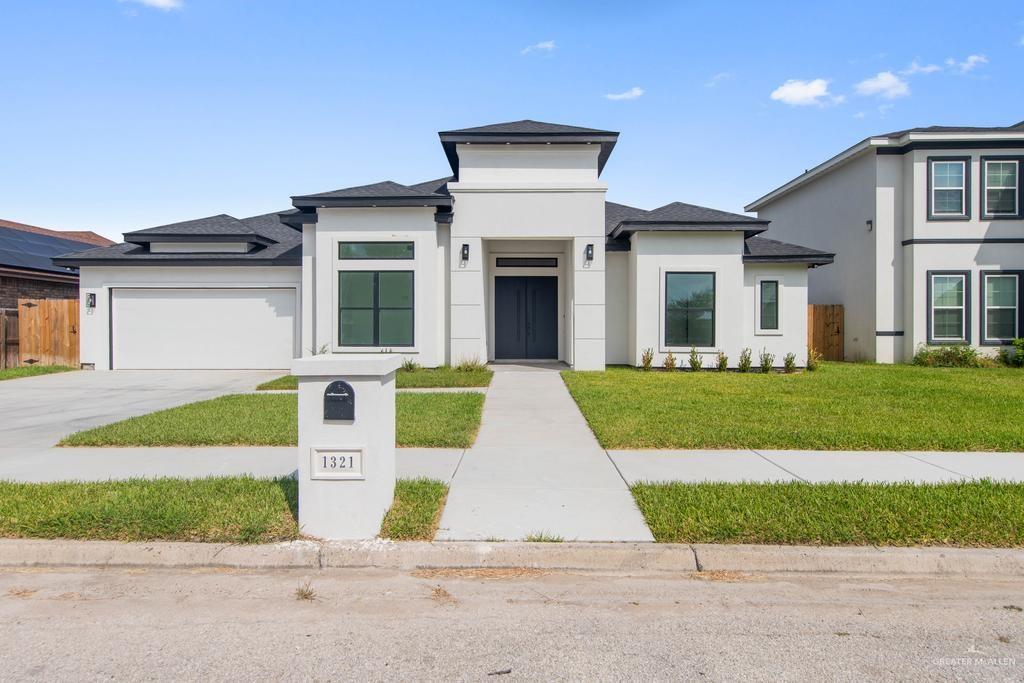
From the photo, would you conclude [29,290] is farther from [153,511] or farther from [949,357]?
[949,357]

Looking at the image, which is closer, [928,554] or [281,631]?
[281,631]

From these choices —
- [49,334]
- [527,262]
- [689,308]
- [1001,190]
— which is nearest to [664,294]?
[689,308]

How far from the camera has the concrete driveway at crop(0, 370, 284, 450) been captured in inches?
339

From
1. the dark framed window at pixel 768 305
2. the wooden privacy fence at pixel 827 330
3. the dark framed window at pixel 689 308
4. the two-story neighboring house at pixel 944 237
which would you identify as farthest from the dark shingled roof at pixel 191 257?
the two-story neighboring house at pixel 944 237

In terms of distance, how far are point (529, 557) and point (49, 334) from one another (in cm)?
1891

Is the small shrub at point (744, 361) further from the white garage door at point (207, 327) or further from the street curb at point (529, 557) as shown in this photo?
the white garage door at point (207, 327)

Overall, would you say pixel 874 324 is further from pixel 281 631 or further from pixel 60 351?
pixel 60 351

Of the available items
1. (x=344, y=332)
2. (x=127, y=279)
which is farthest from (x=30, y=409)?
(x=127, y=279)

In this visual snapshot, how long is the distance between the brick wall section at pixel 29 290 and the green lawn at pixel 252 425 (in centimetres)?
1596

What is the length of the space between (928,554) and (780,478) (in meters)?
1.82

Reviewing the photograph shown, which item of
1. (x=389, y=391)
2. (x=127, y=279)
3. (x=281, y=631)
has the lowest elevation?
(x=281, y=631)

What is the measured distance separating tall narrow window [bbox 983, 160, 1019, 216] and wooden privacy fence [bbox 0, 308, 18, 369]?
28351 mm

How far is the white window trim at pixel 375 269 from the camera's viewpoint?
1526 cm

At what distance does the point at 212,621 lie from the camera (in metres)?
3.54
